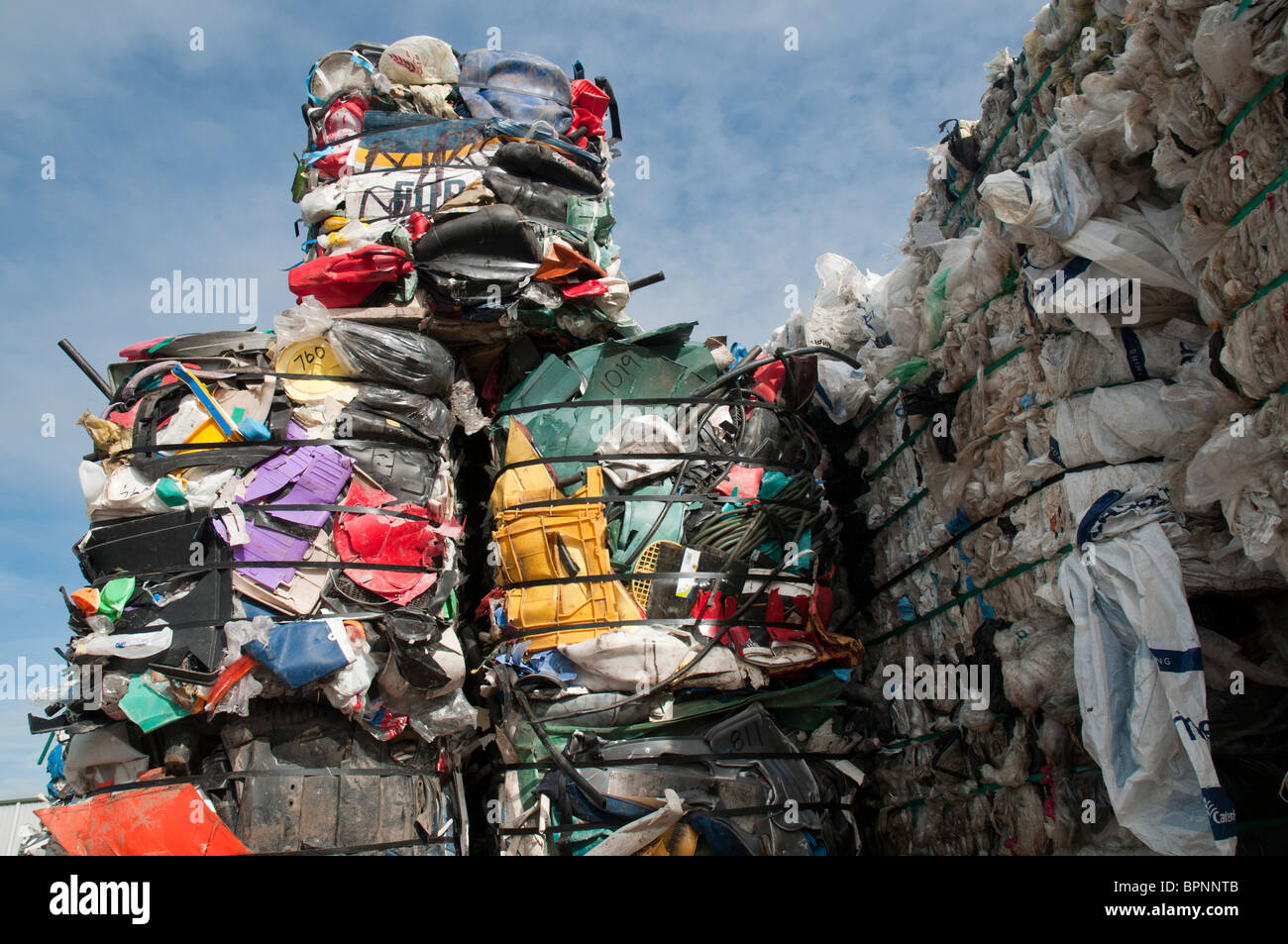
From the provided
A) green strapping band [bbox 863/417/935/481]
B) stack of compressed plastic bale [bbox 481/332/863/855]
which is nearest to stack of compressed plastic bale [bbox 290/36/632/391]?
stack of compressed plastic bale [bbox 481/332/863/855]

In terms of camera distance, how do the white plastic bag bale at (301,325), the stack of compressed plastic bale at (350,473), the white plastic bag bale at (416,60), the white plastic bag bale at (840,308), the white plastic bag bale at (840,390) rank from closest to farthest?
1. the stack of compressed plastic bale at (350,473)
2. the white plastic bag bale at (301,325)
3. the white plastic bag bale at (840,390)
4. the white plastic bag bale at (840,308)
5. the white plastic bag bale at (416,60)

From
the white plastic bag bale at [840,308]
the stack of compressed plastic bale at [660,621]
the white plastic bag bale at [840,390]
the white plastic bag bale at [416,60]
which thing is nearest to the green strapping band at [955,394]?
the white plastic bag bale at [840,390]

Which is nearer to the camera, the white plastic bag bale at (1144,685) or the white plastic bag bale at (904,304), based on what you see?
the white plastic bag bale at (1144,685)

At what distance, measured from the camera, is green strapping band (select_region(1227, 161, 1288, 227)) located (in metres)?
3.21

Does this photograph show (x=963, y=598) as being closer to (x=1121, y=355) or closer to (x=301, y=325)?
(x=1121, y=355)

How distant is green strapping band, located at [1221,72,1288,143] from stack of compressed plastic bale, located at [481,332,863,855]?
11.7ft

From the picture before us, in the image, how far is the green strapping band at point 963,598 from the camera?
15.1 feet

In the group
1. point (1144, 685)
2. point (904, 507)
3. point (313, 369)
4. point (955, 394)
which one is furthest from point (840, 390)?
point (1144, 685)

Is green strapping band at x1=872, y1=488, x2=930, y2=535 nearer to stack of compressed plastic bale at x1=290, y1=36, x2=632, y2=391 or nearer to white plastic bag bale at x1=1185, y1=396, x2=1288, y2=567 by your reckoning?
stack of compressed plastic bale at x1=290, y1=36, x2=632, y2=391

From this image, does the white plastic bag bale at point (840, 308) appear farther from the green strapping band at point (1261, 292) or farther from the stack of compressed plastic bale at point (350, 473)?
the green strapping band at point (1261, 292)

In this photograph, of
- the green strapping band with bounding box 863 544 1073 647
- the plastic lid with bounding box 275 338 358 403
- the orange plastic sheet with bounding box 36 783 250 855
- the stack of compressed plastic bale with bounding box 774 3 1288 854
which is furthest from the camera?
the plastic lid with bounding box 275 338 358 403

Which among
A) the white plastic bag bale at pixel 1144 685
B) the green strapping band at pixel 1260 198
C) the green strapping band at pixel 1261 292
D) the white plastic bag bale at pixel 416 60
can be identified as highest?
the white plastic bag bale at pixel 416 60

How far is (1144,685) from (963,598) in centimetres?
192
